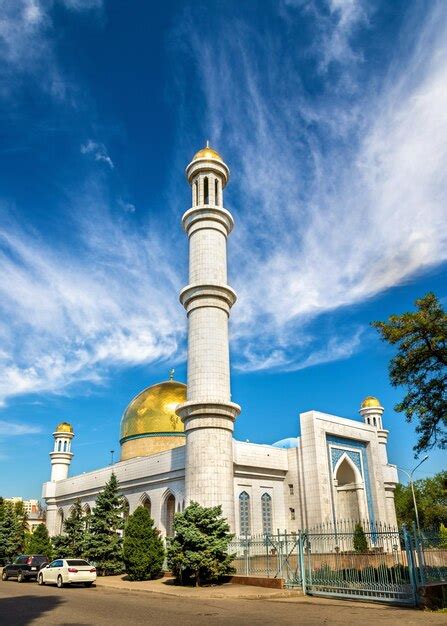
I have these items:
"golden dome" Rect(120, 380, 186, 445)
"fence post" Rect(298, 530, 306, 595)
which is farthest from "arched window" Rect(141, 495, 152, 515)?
"fence post" Rect(298, 530, 306, 595)

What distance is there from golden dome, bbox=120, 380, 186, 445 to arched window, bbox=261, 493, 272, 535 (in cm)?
774

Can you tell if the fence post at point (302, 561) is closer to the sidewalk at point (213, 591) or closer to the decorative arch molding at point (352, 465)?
the sidewalk at point (213, 591)

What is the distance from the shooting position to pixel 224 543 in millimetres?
19688

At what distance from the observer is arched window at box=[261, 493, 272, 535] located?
30875 millimetres

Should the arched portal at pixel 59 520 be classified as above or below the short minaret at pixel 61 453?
below

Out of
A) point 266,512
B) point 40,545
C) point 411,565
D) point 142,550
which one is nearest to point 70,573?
point 142,550

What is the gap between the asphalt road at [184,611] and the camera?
36.7 feet

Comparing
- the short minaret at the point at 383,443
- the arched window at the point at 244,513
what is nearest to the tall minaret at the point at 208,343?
the arched window at the point at 244,513

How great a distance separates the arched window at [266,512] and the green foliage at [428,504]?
31.2 m

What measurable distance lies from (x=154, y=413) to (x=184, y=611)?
25.0 metres

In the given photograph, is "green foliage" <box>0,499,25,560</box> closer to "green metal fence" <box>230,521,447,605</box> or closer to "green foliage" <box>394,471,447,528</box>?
"green metal fence" <box>230,521,447,605</box>

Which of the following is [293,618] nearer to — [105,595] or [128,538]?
[105,595]

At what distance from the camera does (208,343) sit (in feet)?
84.5

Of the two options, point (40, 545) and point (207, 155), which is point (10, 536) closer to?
point (40, 545)
